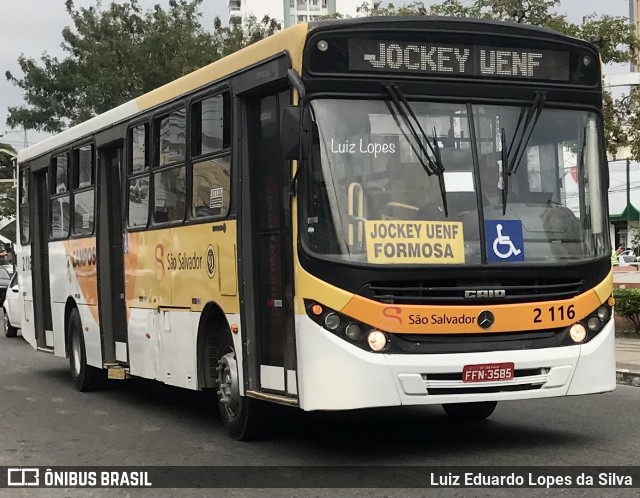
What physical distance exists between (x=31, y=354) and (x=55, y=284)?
19.1 feet

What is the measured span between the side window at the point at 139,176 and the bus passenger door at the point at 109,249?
0.96m

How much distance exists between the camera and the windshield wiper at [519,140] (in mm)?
8875

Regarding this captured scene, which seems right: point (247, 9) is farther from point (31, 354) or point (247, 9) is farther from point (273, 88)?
point (273, 88)

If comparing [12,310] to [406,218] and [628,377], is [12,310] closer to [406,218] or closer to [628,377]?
[628,377]

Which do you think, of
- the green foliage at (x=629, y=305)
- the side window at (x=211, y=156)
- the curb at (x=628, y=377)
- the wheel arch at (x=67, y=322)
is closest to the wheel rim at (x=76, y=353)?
the wheel arch at (x=67, y=322)

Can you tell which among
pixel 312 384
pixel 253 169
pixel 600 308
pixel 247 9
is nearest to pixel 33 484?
pixel 312 384

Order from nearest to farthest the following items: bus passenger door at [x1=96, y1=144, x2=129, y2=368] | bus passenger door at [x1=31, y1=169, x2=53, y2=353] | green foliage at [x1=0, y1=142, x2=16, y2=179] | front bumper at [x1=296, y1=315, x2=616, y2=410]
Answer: front bumper at [x1=296, y1=315, x2=616, y2=410] < bus passenger door at [x1=96, y1=144, x2=129, y2=368] < bus passenger door at [x1=31, y1=169, x2=53, y2=353] < green foliage at [x1=0, y1=142, x2=16, y2=179]

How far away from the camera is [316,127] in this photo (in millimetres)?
8609

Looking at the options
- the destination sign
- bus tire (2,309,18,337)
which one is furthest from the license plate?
bus tire (2,309,18,337)

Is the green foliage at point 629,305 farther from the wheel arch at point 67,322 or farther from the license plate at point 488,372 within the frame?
the license plate at point 488,372

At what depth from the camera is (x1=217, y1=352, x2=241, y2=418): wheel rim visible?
10000 millimetres

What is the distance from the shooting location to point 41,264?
653 inches

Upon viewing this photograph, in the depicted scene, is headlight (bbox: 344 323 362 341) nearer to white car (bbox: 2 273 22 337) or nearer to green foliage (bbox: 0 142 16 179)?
white car (bbox: 2 273 22 337)

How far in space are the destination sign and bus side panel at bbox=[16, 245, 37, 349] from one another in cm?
934
